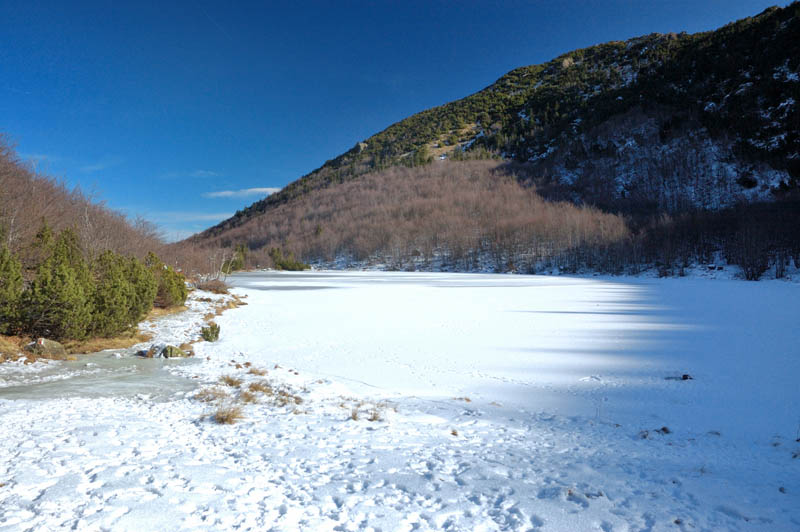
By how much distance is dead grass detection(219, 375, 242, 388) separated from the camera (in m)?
7.96

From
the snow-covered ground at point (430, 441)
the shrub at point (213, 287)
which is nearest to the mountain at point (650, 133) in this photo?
the shrub at point (213, 287)

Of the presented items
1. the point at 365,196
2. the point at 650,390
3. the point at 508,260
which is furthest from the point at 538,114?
the point at 650,390

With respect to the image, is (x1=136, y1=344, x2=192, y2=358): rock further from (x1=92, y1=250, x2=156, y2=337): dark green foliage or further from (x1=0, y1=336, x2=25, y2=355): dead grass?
(x1=0, y1=336, x2=25, y2=355): dead grass

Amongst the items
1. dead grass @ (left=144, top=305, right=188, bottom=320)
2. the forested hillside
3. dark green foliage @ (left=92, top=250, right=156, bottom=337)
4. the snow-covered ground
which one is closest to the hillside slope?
the snow-covered ground

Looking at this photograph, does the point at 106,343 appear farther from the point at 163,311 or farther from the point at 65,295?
the point at 163,311

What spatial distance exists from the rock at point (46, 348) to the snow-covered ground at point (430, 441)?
1.71 feet

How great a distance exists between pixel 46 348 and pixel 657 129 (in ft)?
317

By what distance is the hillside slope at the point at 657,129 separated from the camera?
6600 centimetres

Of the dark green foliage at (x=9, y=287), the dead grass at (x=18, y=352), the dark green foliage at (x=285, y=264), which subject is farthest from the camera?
the dark green foliage at (x=285, y=264)

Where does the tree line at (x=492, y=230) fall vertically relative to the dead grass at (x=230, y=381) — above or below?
above

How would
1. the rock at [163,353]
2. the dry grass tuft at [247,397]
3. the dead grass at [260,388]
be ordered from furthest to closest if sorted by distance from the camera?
1. the rock at [163,353]
2. the dead grass at [260,388]
3. the dry grass tuft at [247,397]

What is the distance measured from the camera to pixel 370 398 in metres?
7.46

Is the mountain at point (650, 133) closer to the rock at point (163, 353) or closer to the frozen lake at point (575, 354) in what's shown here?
the frozen lake at point (575, 354)

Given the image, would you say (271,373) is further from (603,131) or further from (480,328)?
(603,131)
